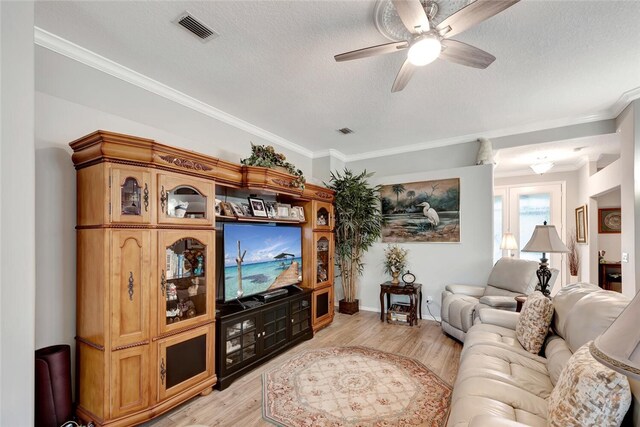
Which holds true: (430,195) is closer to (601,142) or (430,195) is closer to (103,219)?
→ (601,142)

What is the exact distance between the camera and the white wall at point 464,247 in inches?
163

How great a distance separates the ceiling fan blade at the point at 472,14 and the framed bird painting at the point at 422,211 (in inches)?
117

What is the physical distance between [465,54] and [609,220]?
17.8 feet

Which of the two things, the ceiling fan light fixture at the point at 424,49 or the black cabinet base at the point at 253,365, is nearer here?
the ceiling fan light fixture at the point at 424,49

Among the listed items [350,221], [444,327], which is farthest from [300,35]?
[444,327]

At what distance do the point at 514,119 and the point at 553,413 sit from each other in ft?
11.6

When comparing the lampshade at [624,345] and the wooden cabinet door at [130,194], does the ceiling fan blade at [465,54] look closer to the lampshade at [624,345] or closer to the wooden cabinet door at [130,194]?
the lampshade at [624,345]

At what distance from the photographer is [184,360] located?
7.52 feet

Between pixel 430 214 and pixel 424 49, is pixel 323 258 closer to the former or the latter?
pixel 430 214

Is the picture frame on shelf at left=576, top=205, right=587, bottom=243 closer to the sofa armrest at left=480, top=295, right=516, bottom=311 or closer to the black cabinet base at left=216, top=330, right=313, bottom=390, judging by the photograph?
the sofa armrest at left=480, top=295, right=516, bottom=311

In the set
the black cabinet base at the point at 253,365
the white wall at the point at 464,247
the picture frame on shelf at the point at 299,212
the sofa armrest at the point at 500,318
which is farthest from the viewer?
the white wall at the point at 464,247

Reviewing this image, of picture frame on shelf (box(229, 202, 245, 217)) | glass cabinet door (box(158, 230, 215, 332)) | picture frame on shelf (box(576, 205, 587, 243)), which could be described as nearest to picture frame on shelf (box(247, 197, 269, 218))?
picture frame on shelf (box(229, 202, 245, 217))

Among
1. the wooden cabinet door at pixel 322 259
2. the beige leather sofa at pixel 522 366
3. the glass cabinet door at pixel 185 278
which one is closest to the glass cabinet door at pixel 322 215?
the wooden cabinet door at pixel 322 259

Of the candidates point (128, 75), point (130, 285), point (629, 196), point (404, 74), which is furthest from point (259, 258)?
point (629, 196)
